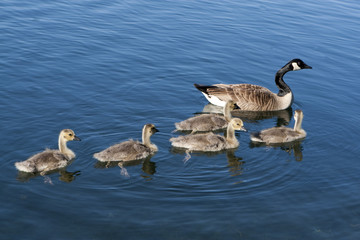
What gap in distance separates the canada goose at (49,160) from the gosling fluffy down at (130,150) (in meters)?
0.70

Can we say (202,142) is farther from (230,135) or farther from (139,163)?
(139,163)

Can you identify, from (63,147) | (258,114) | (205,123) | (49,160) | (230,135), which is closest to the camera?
(49,160)

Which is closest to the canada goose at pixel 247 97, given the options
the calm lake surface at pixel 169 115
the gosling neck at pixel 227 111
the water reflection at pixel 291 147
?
the calm lake surface at pixel 169 115

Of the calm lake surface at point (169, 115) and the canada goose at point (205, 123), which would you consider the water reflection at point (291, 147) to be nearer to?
the calm lake surface at point (169, 115)

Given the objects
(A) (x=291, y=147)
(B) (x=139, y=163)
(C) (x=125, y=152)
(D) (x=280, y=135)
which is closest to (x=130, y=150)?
(C) (x=125, y=152)

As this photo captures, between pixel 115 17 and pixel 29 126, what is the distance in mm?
11630

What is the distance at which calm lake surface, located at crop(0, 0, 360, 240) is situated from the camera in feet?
32.2

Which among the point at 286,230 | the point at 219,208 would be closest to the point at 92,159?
the point at 219,208

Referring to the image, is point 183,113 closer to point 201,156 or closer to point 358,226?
point 201,156

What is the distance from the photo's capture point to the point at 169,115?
48.6 ft

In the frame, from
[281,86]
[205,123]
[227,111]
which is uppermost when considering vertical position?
[281,86]

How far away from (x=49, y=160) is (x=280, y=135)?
5.90 metres

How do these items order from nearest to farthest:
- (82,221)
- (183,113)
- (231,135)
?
(82,221)
(231,135)
(183,113)

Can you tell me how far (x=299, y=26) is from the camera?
24766 millimetres
